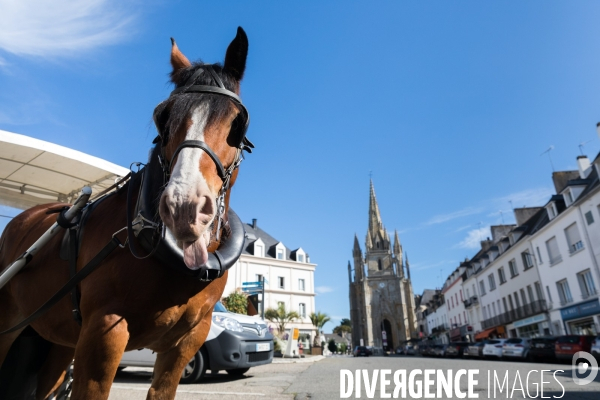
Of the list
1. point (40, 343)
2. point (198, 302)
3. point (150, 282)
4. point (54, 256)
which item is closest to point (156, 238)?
point (150, 282)

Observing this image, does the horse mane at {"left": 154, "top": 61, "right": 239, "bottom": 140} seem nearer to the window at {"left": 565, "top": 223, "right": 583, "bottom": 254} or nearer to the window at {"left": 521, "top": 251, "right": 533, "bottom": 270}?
the window at {"left": 565, "top": 223, "right": 583, "bottom": 254}

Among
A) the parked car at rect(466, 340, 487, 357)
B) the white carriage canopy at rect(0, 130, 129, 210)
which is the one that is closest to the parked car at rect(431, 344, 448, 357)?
the parked car at rect(466, 340, 487, 357)

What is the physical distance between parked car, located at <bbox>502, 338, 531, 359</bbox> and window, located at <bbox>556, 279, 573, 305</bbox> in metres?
6.62

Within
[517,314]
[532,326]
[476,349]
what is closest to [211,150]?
[476,349]

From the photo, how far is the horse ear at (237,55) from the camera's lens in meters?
2.19

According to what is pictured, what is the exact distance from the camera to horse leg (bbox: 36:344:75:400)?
8.70 feet

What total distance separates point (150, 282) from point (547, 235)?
33356 mm

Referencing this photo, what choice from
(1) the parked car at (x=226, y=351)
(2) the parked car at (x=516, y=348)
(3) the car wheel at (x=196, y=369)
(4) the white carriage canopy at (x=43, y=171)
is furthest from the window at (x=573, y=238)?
(4) the white carriage canopy at (x=43, y=171)

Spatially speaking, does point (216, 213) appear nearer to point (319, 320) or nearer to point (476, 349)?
point (476, 349)

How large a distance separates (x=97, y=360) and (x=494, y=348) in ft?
90.1

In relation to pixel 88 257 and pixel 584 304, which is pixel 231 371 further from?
pixel 584 304

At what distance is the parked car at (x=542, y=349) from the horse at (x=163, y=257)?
73.0 feet

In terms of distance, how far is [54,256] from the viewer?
2105 mm

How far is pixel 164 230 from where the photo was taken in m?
1.62
